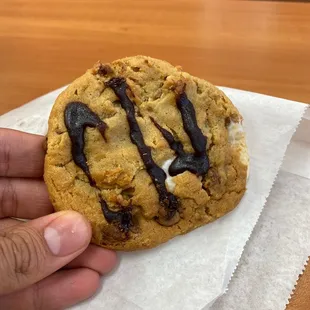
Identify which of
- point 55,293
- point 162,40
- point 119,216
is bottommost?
point 55,293

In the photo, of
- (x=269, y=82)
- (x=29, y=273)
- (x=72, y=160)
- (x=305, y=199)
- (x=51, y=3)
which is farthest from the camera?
(x=51, y=3)

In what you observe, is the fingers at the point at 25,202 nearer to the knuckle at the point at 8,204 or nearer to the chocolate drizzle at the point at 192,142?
the knuckle at the point at 8,204

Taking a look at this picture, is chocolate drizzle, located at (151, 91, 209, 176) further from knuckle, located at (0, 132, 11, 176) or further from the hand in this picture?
knuckle, located at (0, 132, 11, 176)

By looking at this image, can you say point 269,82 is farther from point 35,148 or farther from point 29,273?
point 29,273

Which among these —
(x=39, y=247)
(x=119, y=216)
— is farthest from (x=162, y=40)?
(x=39, y=247)

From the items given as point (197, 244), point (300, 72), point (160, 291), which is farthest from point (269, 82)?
point (160, 291)

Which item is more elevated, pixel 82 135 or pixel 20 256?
pixel 82 135

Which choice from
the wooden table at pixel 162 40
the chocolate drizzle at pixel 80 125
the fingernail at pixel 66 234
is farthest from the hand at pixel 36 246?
the wooden table at pixel 162 40

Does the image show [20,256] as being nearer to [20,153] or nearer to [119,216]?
[119,216]
